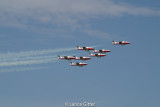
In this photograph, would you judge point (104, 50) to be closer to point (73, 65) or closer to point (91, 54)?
point (91, 54)

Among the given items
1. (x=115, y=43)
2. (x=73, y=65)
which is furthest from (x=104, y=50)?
(x=73, y=65)

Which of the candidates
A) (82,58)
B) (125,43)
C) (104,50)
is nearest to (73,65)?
(82,58)

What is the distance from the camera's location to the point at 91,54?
19225 centimetres

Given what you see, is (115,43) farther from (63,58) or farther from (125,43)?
(63,58)

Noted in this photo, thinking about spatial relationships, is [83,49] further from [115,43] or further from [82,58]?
[115,43]

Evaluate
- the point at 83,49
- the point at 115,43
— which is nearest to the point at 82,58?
the point at 83,49

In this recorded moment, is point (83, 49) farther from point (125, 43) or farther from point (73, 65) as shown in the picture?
point (125, 43)

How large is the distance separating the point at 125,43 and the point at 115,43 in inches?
265

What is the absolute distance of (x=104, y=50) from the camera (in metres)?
190

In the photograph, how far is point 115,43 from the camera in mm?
191250

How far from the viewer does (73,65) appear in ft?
613

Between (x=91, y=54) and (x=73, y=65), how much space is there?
12906 mm

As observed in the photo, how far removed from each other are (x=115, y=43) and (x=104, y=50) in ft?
24.5

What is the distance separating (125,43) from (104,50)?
12.3m
